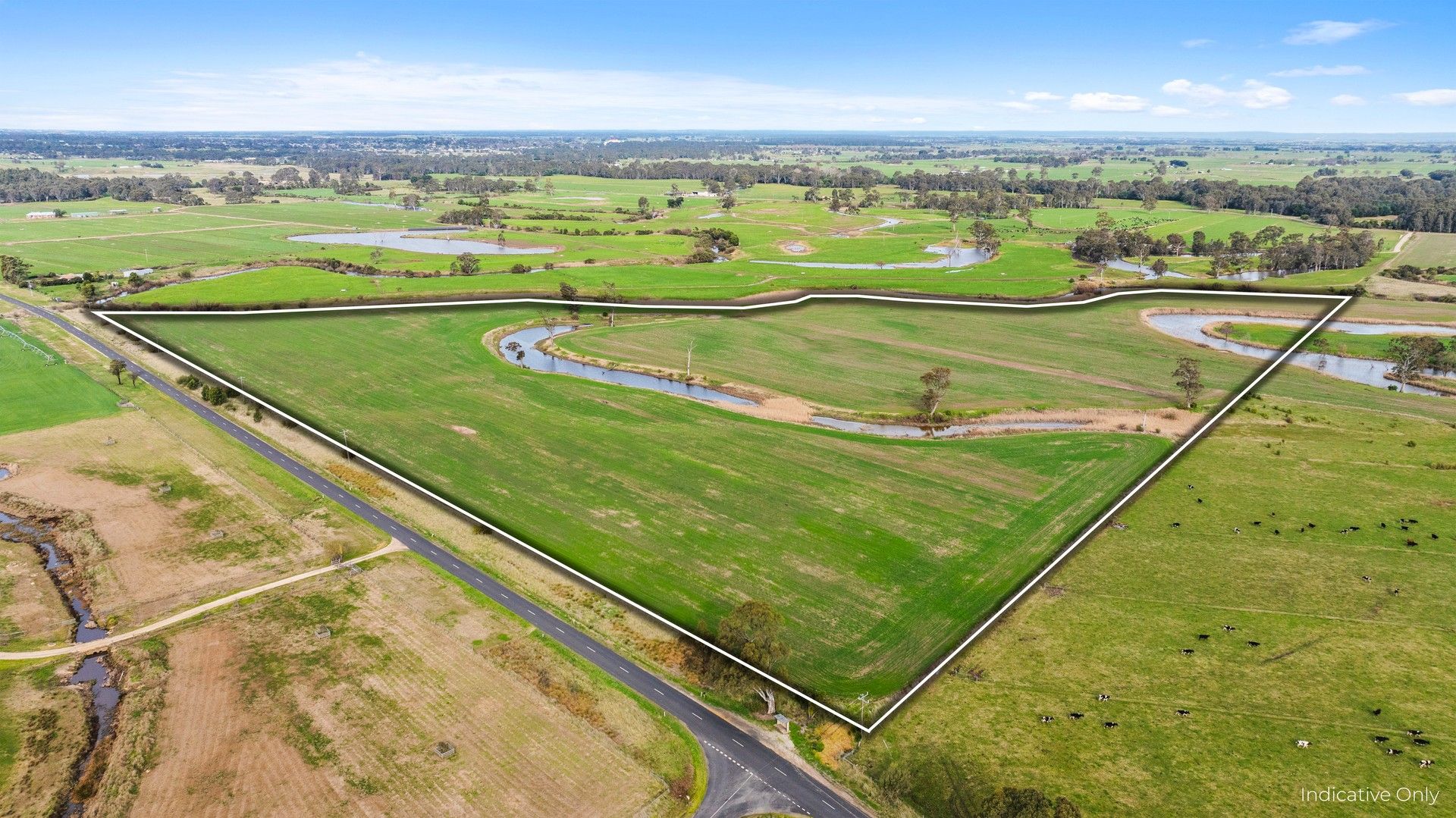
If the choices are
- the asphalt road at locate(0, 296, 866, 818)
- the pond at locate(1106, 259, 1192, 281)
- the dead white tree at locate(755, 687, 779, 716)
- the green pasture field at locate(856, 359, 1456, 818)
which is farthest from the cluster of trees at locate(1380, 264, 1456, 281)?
the asphalt road at locate(0, 296, 866, 818)

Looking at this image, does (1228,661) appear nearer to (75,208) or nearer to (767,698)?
(767,698)

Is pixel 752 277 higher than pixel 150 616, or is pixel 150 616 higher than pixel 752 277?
pixel 752 277

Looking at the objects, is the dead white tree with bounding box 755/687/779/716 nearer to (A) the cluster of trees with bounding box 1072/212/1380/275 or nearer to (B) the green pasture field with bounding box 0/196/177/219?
(A) the cluster of trees with bounding box 1072/212/1380/275

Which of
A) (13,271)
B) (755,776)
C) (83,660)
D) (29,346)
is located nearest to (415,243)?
(13,271)

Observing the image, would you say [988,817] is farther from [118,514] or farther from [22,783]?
[118,514]

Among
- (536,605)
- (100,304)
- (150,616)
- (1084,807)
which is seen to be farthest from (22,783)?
(100,304)

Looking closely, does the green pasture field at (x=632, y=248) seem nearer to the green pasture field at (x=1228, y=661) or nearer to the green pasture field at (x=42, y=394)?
the green pasture field at (x=42, y=394)

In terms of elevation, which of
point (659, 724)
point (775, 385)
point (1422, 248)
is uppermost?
point (1422, 248)
